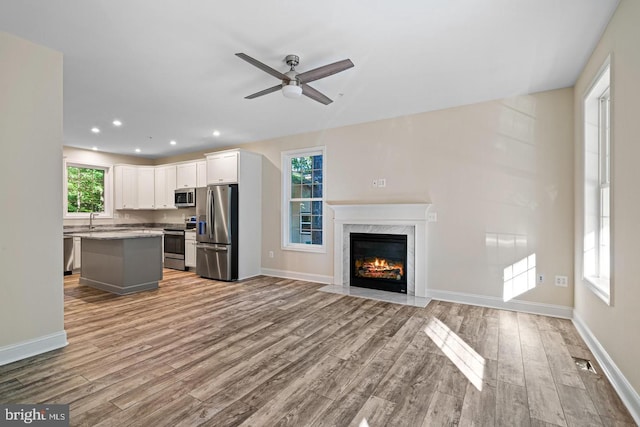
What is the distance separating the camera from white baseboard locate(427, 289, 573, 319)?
143 inches

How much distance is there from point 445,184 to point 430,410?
10.3 ft

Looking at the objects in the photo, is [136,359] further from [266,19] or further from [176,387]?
[266,19]

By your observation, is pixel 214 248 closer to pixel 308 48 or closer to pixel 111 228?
pixel 111 228

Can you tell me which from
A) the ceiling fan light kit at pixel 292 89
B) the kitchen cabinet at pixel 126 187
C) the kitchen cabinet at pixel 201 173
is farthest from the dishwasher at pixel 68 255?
the ceiling fan light kit at pixel 292 89

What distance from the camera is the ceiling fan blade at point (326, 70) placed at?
2521 mm

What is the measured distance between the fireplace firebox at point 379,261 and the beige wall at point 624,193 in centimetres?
241

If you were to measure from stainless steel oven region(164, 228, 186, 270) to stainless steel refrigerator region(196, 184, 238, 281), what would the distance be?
1.18 meters

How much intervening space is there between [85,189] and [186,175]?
2.33m

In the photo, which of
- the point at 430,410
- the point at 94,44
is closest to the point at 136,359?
the point at 430,410

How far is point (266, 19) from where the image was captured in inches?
92.5

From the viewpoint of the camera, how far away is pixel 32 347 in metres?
2.63

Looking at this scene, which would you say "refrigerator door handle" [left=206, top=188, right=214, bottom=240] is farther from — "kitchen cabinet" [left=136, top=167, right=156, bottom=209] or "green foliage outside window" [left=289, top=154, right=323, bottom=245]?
"kitchen cabinet" [left=136, top=167, right=156, bottom=209]

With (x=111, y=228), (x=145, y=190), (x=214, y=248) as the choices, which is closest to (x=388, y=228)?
(x=214, y=248)

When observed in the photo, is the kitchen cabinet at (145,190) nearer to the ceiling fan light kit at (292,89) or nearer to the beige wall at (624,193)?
the ceiling fan light kit at (292,89)
